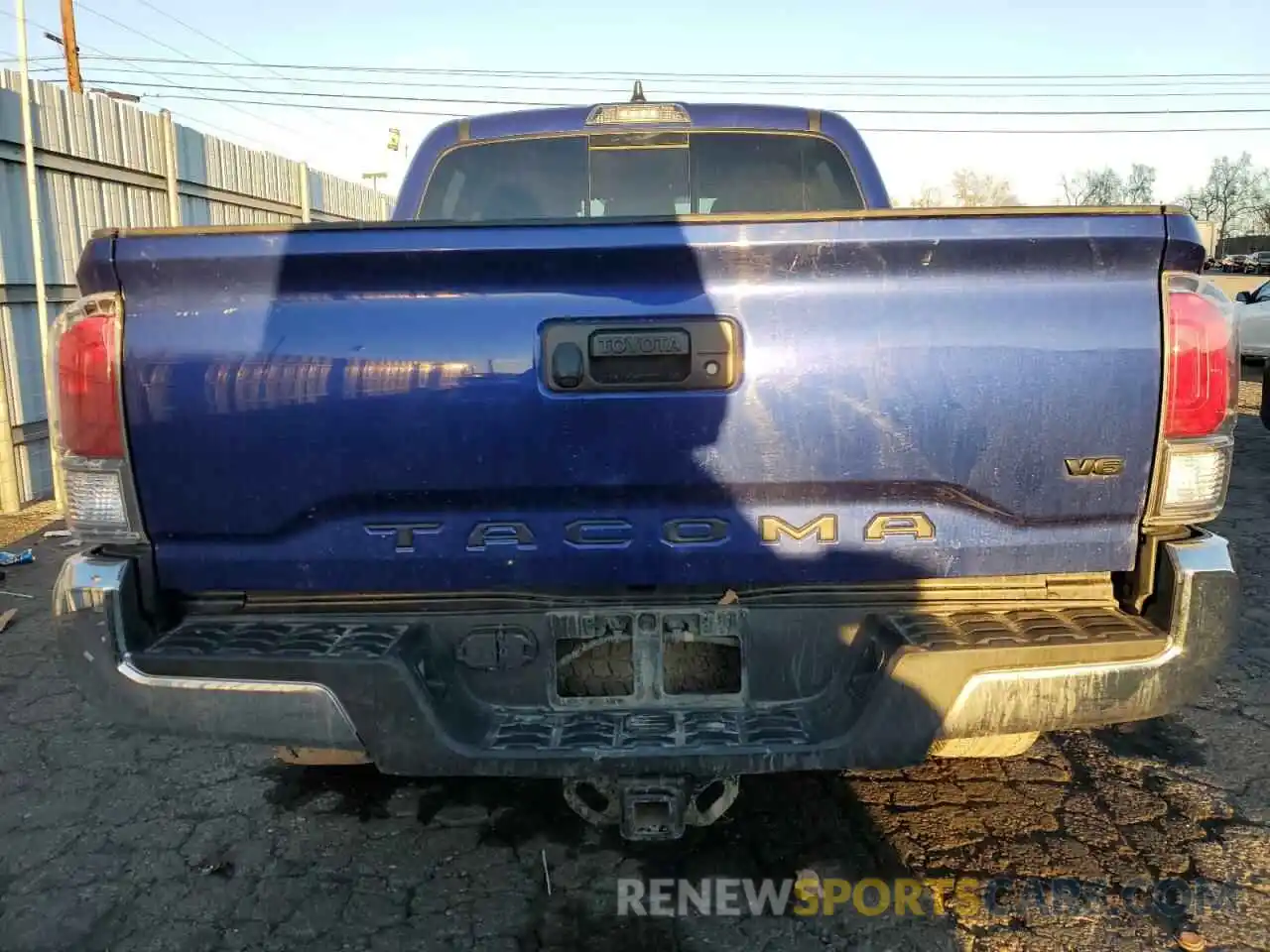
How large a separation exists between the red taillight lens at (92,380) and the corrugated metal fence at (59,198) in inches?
165

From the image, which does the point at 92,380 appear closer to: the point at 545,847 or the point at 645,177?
the point at 545,847

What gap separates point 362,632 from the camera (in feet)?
7.09

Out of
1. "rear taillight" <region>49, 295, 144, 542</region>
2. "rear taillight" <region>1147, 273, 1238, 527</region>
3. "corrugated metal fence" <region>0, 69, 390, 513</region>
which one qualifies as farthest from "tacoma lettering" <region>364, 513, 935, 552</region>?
"corrugated metal fence" <region>0, 69, 390, 513</region>

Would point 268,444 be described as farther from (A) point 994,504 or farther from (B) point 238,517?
(A) point 994,504

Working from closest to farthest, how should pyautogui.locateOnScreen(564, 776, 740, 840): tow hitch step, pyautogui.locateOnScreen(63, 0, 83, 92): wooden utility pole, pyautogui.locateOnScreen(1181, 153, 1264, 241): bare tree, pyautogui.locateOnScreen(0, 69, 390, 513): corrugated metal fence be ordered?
pyautogui.locateOnScreen(564, 776, 740, 840): tow hitch step
pyautogui.locateOnScreen(0, 69, 390, 513): corrugated metal fence
pyautogui.locateOnScreen(63, 0, 83, 92): wooden utility pole
pyautogui.locateOnScreen(1181, 153, 1264, 241): bare tree

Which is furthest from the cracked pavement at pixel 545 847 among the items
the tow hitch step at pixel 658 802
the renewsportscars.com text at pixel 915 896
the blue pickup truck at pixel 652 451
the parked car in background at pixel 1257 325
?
the parked car in background at pixel 1257 325

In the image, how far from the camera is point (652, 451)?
6.76 ft

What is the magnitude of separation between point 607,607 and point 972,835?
1448 millimetres

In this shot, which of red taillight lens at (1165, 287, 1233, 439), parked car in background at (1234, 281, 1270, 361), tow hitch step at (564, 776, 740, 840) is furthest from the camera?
parked car in background at (1234, 281, 1270, 361)

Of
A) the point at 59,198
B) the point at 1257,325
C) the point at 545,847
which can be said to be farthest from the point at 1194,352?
the point at 1257,325

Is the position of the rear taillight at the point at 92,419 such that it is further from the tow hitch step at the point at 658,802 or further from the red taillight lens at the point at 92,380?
the tow hitch step at the point at 658,802

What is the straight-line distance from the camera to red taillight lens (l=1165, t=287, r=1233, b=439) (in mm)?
2010

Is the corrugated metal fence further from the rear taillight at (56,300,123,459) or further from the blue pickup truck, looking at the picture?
the blue pickup truck

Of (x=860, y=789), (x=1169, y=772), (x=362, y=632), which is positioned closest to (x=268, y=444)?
(x=362, y=632)
